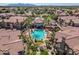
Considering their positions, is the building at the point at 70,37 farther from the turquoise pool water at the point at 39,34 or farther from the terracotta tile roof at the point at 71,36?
the turquoise pool water at the point at 39,34

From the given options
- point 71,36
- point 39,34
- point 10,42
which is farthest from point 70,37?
point 10,42

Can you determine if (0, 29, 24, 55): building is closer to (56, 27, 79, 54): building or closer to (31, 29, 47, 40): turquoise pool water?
(31, 29, 47, 40): turquoise pool water

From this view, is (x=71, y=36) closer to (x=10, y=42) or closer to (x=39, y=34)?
(x=39, y=34)

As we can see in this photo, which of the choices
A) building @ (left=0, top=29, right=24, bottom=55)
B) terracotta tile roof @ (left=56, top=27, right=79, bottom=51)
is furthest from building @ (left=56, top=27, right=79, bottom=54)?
building @ (left=0, top=29, right=24, bottom=55)

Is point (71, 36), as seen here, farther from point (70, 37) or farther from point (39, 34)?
point (39, 34)

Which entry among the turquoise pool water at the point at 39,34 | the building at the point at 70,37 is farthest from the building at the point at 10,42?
the building at the point at 70,37

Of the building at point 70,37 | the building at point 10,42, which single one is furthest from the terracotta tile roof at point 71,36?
the building at point 10,42

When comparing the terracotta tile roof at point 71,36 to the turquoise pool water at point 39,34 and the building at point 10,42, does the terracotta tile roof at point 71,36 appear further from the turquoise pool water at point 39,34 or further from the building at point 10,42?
the building at point 10,42

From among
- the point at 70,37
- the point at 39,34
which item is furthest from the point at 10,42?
the point at 70,37

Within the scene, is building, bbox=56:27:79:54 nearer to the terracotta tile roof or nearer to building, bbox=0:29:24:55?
the terracotta tile roof

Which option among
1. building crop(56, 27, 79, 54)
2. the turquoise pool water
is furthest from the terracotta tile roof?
the turquoise pool water

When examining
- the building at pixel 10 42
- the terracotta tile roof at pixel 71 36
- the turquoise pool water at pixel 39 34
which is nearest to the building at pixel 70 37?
the terracotta tile roof at pixel 71 36

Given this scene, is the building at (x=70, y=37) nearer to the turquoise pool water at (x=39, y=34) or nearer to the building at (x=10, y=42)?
the turquoise pool water at (x=39, y=34)
